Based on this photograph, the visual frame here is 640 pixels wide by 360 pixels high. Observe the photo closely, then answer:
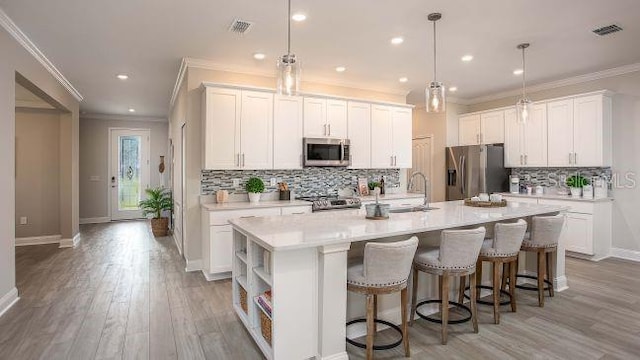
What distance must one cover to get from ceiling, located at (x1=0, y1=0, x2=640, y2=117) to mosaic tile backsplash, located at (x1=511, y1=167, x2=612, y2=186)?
1.48 m

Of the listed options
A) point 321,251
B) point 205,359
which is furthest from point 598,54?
point 205,359

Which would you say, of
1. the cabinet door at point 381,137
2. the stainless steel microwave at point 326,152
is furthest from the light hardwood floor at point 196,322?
the cabinet door at point 381,137

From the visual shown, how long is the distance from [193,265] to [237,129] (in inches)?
73.0

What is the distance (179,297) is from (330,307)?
208cm

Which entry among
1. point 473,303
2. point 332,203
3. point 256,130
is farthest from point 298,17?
point 473,303

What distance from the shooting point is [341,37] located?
3.73 meters

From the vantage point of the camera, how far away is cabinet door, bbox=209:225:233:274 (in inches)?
159

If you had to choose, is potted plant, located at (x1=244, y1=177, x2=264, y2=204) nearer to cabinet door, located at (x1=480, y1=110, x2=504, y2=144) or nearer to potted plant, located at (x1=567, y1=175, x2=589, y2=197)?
cabinet door, located at (x1=480, y1=110, x2=504, y2=144)

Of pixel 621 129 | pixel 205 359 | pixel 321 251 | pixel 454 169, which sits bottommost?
pixel 205 359

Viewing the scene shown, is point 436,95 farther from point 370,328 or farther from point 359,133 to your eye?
point 359,133

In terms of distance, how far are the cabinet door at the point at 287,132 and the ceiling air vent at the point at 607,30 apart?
3438mm

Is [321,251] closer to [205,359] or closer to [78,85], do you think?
[205,359]

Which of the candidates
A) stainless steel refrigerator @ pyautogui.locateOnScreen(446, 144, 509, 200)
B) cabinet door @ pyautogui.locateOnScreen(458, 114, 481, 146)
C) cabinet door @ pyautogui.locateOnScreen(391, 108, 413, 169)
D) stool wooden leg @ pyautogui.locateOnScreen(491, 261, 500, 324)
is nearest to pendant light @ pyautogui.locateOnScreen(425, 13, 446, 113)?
stool wooden leg @ pyautogui.locateOnScreen(491, 261, 500, 324)

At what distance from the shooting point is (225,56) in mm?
4297
